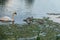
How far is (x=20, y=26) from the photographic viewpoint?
28.8ft

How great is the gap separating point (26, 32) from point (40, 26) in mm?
1203

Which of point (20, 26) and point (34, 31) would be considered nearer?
point (34, 31)

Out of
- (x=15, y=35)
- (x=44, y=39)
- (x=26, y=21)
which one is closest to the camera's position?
(x=44, y=39)

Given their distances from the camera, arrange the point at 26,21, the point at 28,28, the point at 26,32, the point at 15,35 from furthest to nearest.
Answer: the point at 26,21, the point at 28,28, the point at 26,32, the point at 15,35

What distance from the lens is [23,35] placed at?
7.34 meters

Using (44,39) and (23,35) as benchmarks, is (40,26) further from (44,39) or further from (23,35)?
(44,39)

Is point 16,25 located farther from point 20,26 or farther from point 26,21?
point 26,21

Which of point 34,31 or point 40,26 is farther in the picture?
point 40,26

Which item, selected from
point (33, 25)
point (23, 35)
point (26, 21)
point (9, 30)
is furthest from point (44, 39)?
point (26, 21)

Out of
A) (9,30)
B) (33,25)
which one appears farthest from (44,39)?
(33,25)

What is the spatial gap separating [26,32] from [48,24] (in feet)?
6.15

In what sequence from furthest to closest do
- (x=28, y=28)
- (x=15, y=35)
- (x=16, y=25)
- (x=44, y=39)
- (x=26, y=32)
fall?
(x=16, y=25) → (x=28, y=28) → (x=26, y=32) → (x=15, y=35) → (x=44, y=39)

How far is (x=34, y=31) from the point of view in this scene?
7.86 metres

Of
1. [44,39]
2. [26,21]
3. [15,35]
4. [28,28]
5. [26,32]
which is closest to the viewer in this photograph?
[44,39]
